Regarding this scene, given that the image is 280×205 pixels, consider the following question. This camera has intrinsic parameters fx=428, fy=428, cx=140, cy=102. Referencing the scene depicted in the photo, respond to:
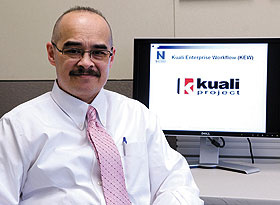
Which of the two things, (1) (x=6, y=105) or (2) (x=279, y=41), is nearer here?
(2) (x=279, y=41)

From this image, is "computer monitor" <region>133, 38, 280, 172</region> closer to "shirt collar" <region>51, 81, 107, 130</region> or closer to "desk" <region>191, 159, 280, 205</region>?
"desk" <region>191, 159, 280, 205</region>

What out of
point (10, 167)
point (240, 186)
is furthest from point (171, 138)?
point (10, 167)

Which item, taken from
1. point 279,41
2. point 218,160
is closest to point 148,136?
point 218,160

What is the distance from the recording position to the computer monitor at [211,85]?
1.57 metres

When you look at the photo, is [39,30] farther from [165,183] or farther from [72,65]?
[165,183]

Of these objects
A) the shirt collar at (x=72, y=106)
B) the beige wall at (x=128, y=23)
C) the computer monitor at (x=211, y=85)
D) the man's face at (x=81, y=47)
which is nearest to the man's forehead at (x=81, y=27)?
the man's face at (x=81, y=47)

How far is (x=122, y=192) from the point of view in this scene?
112 centimetres

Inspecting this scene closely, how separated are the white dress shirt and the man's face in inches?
2.0

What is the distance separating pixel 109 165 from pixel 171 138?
2.25ft

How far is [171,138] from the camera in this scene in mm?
1772

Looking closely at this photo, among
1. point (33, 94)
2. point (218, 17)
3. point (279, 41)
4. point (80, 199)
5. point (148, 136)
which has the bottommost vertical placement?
point (80, 199)

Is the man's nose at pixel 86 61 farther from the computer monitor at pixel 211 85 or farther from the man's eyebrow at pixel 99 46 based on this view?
A: the computer monitor at pixel 211 85

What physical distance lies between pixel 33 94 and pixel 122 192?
0.84 metres

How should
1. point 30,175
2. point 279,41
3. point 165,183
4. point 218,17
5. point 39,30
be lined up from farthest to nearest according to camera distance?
point 39,30, point 218,17, point 279,41, point 165,183, point 30,175
